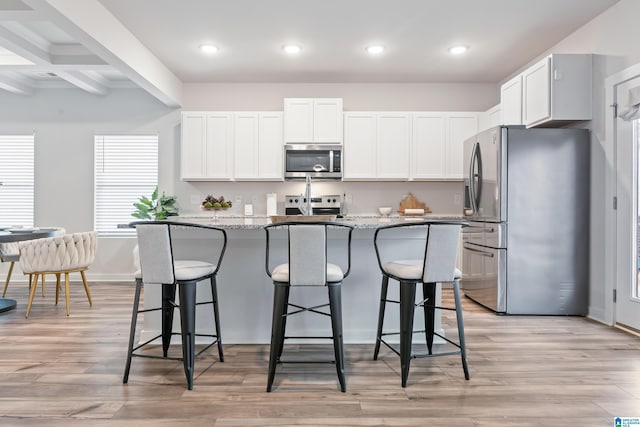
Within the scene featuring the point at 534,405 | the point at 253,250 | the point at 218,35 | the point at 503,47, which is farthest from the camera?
the point at 503,47

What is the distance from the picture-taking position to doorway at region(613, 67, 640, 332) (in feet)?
10.9

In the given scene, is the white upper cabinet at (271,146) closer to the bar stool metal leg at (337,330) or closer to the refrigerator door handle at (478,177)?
the refrigerator door handle at (478,177)

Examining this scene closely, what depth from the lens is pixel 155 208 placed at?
5520 mm

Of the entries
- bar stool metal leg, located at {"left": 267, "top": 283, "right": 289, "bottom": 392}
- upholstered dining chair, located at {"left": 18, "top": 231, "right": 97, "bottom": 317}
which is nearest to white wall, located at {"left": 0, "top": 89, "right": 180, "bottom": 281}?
upholstered dining chair, located at {"left": 18, "top": 231, "right": 97, "bottom": 317}

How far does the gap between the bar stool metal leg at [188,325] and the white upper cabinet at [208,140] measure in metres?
3.20

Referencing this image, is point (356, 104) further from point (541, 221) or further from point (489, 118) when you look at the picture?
point (541, 221)

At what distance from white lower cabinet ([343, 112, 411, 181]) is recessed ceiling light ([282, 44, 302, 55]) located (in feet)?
3.68

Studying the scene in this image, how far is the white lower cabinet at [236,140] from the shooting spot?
534 centimetres

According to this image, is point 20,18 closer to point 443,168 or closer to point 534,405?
point 534,405

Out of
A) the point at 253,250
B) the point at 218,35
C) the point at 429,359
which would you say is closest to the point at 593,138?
the point at 429,359

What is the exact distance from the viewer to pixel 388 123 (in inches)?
211

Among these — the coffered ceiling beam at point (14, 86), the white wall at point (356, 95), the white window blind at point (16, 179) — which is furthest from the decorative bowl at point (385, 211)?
the coffered ceiling beam at point (14, 86)

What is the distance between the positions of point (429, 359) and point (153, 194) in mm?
4240

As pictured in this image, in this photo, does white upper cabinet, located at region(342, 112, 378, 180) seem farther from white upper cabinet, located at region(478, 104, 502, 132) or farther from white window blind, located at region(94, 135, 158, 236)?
white window blind, located at region(94, 135, 158, 236)
